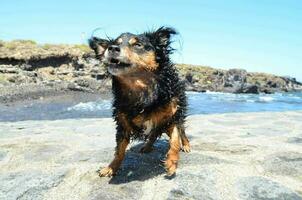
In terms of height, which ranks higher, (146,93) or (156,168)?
(146,93)

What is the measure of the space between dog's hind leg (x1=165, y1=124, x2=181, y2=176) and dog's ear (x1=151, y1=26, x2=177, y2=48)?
3.21ft

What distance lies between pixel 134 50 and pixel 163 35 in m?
0.51

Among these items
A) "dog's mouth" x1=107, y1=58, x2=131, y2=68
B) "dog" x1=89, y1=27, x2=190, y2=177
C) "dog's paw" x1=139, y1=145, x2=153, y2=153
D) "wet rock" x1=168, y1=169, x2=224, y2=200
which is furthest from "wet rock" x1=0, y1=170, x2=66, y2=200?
"dog's mouth" x1=107, y1=58, x2=131, y2=68

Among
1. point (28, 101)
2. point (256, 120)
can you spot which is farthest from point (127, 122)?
point (28, 101)

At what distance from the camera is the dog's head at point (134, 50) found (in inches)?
177

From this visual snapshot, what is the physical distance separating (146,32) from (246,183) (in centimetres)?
211

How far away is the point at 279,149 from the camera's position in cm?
603

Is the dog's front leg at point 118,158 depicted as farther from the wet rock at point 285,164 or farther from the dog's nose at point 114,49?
the wet rock at point 285,164

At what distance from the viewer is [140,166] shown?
17.3 feet

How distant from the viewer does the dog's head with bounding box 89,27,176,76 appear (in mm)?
4484

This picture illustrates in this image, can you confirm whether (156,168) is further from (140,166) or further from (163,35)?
(163,35)

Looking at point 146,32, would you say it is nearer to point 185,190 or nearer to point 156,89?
point 156,89

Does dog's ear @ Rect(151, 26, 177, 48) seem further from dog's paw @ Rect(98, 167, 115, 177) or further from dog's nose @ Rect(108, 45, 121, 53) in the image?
dog's paw @ Rect(98, 167, 115, 177)

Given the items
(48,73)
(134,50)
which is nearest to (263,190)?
(134,50)
